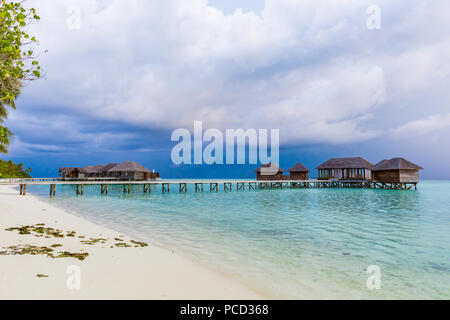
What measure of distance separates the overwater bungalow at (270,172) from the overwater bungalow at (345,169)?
740 centimetres

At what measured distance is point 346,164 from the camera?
148ft

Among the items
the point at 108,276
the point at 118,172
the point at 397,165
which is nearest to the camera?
the point at 108,276

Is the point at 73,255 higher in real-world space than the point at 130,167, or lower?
lower

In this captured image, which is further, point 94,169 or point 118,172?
point 94,169

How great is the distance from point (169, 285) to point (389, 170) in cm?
4456

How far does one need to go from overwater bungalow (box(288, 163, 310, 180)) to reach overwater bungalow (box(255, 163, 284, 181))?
2.03 meters

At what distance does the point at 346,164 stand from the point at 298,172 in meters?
8.76

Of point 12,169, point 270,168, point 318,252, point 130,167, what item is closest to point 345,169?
point 270,168

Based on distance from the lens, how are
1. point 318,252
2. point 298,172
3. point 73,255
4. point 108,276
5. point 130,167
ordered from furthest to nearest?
point 298,172
point 130,167
point 318,252
point 73,255
point 108,276

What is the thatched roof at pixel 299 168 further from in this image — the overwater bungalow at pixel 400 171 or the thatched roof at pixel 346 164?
the overwater bungalow at pixel 400 171

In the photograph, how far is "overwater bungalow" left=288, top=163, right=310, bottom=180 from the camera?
48612 millimetres

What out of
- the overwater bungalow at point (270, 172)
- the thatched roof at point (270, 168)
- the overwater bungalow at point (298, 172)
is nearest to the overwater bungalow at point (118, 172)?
the overwater bungalow at point (270, 172)

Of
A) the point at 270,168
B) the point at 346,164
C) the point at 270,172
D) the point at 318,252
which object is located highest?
the point at 346,164

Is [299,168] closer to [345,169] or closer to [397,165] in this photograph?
[345,169]
